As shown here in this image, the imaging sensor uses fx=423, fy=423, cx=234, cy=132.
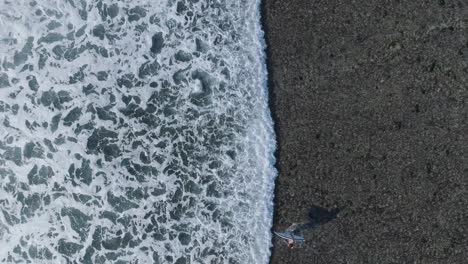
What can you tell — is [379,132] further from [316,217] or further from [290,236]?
[290,236]

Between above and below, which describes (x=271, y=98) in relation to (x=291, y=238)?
above

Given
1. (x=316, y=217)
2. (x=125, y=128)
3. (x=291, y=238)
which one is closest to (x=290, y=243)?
(x=291, y=238)

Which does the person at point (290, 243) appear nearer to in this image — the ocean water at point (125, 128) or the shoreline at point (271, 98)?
the shoreline at point (271, 98)

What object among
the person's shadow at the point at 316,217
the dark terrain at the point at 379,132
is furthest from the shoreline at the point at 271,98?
the person's shadow at the point at 316,217

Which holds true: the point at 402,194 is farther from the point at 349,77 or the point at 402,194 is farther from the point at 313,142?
the point at 349,77

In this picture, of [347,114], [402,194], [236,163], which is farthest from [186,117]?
[402,194]

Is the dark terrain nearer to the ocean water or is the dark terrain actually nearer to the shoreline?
the shoreline
